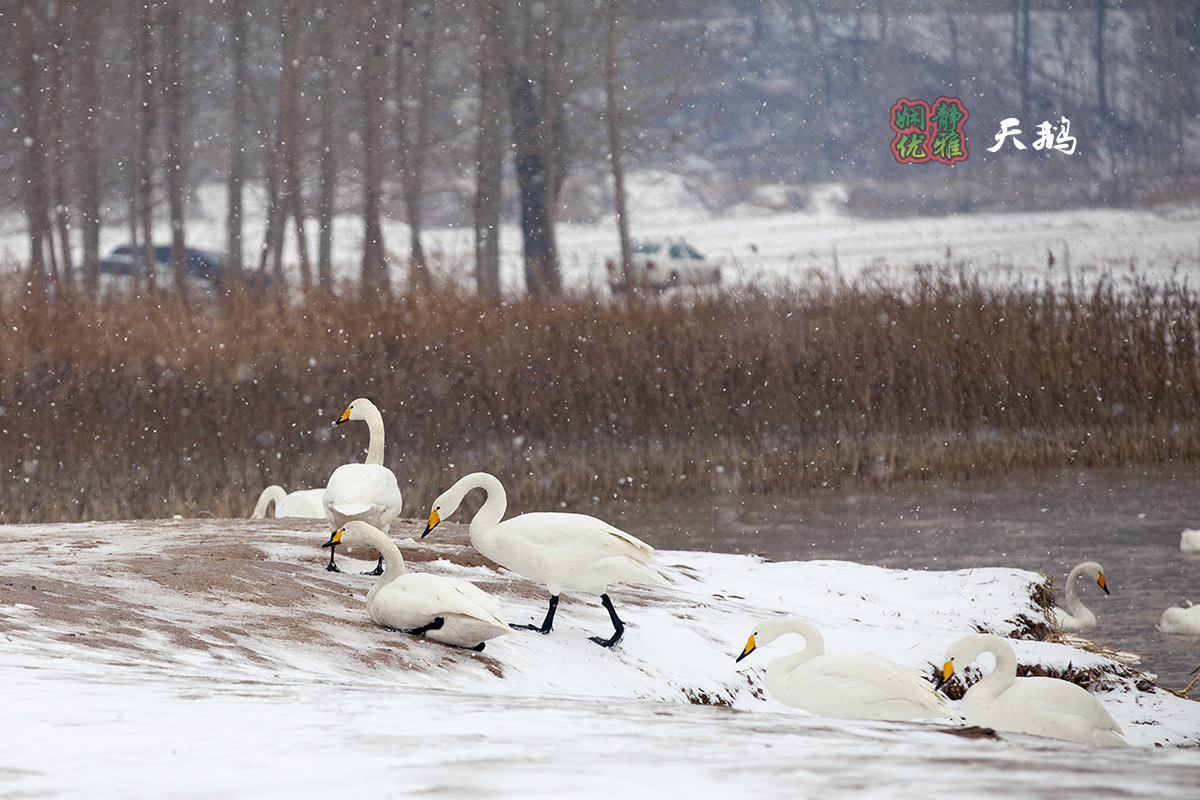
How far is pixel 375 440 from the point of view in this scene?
6.79m

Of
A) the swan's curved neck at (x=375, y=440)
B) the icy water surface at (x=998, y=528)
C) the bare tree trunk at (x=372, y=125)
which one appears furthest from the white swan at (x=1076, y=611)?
the bare tree trunk at (x=372, y=125)

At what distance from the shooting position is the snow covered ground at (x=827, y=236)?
33656 millimetres

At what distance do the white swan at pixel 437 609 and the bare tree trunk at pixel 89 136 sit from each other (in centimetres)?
2282

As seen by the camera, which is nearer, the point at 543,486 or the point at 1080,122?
the point at 543,486

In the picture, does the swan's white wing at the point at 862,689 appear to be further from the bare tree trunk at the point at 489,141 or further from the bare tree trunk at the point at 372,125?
the bare tree trunk at the point at 372,125

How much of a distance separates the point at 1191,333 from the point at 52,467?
40.2 feet

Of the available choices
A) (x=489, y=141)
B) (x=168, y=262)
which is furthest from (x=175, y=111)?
(x=168, y=262)

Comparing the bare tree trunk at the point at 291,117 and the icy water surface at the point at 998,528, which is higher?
the bare tree trunk at the point at 291,117

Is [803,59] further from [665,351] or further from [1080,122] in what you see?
[665,351]

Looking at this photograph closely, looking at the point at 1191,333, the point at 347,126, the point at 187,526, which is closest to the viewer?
the point at 187,526

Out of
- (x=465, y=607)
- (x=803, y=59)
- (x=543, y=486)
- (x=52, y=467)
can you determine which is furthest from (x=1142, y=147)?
(x=465, y=607)

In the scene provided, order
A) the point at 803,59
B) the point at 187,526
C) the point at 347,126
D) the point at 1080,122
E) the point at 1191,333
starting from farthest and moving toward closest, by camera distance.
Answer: the point at 803,59 → the point at 1080,122 → the point at 347,126 → the point at 1191,333 → the point at 187,526

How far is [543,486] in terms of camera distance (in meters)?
11.6

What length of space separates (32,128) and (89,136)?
7.14 feet
